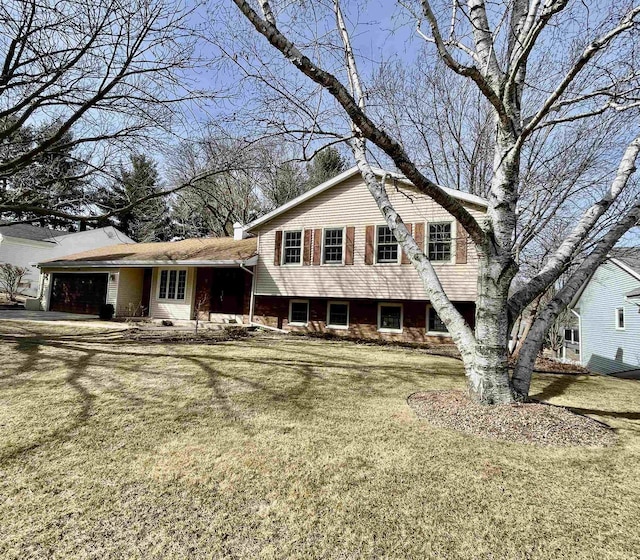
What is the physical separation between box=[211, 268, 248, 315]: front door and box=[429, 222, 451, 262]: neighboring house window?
7.45 metres

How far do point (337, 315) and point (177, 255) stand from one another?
7.67 m

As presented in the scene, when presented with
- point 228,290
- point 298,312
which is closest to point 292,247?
point 298,312

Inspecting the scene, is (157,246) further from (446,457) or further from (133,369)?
(446,457)

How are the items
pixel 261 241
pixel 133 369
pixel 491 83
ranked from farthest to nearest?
pixel 261 241
pixel 133 369
pixel 491 83

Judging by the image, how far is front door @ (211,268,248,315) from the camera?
1478 cm

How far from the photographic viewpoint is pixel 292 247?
13875 mm

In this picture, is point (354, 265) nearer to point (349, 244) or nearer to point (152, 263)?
point (349, 244)

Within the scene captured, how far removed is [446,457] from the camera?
330 cm

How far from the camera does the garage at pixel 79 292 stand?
17.5 meters

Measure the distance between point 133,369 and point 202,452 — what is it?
12.3ft

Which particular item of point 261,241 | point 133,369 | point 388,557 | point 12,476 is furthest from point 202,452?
point 261,241

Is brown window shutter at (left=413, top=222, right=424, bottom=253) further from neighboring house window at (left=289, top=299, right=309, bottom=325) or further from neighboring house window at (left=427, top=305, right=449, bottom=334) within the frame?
neighboring house window at (left=289, top=299, right=309, bottom=325)

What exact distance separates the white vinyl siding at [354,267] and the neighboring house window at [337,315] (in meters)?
0.80

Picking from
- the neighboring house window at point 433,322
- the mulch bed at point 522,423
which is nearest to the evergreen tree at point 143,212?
the mulch bed at point 522,423
